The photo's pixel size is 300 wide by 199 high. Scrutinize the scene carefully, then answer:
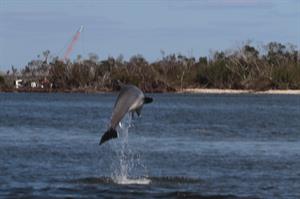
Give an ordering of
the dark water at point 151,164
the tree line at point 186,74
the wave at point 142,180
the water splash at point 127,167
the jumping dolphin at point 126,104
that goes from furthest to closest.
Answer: the tree line at point 186,74
the water splash at point 127,167
the wave at point 142,180
the dark water at point 151,164
the jumping dolphin at point 126,104

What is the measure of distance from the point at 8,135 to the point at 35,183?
26951 mm

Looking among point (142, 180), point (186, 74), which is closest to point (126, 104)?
point (142, 180)

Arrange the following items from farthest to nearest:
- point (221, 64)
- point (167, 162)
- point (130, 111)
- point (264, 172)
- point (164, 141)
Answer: point (221, 64) → point (164, 141) → point (167, 162) → point (264, 172) → point (130, 111)

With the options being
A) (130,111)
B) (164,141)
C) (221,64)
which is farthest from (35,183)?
(221,64)

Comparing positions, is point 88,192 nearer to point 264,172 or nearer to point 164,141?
point 264,172

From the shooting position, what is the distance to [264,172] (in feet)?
119

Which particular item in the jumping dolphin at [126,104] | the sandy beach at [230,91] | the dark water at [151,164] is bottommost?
the sandy beach at [230,91]

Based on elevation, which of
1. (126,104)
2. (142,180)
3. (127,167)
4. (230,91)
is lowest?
(230,91)

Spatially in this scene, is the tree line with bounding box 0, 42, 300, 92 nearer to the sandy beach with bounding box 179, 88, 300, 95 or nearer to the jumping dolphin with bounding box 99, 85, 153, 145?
the sandy beach with bounding box 179, 88, 300, 95

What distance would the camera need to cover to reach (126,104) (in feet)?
76.4

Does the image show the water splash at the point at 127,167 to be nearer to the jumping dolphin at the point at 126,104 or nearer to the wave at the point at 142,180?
the wave at the point at 142,180

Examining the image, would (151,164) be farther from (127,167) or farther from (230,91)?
(230,91)

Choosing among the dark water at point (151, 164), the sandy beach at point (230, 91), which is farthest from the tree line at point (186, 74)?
the dark water at point (151, 164)

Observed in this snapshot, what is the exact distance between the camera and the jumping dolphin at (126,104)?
22969mm
